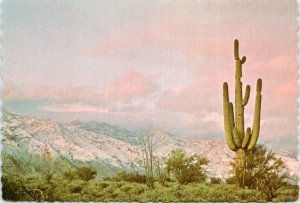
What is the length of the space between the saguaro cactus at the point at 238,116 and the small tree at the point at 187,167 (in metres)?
0.30

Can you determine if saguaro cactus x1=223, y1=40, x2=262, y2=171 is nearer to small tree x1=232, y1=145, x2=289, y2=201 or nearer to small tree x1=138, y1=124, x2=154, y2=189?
small tree x1=232, y1=145, x2=289, y2=201

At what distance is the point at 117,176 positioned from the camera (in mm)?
5531

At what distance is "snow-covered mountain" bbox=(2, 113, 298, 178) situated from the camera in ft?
17.9

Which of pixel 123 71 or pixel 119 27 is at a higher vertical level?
pixel 119 27

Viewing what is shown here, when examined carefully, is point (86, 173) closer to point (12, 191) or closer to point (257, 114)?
point (12, 191)

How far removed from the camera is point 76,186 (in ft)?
18.1

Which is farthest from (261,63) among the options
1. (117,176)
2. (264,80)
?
(117,176)

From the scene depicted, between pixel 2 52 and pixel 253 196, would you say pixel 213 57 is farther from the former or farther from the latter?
pixel 2 52

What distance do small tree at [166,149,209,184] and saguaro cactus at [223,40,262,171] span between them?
30cm

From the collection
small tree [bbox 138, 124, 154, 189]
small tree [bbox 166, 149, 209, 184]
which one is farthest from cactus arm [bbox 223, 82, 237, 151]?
small tree [bbox 138, 124, 154, 189]

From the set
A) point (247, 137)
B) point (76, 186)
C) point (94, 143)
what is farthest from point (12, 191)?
point (247, 137)

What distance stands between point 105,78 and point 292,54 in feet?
4.93

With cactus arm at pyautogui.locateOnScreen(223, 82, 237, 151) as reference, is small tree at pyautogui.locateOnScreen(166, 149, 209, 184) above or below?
below

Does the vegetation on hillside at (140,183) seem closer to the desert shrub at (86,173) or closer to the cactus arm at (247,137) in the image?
the desert shrub at (86,173)
